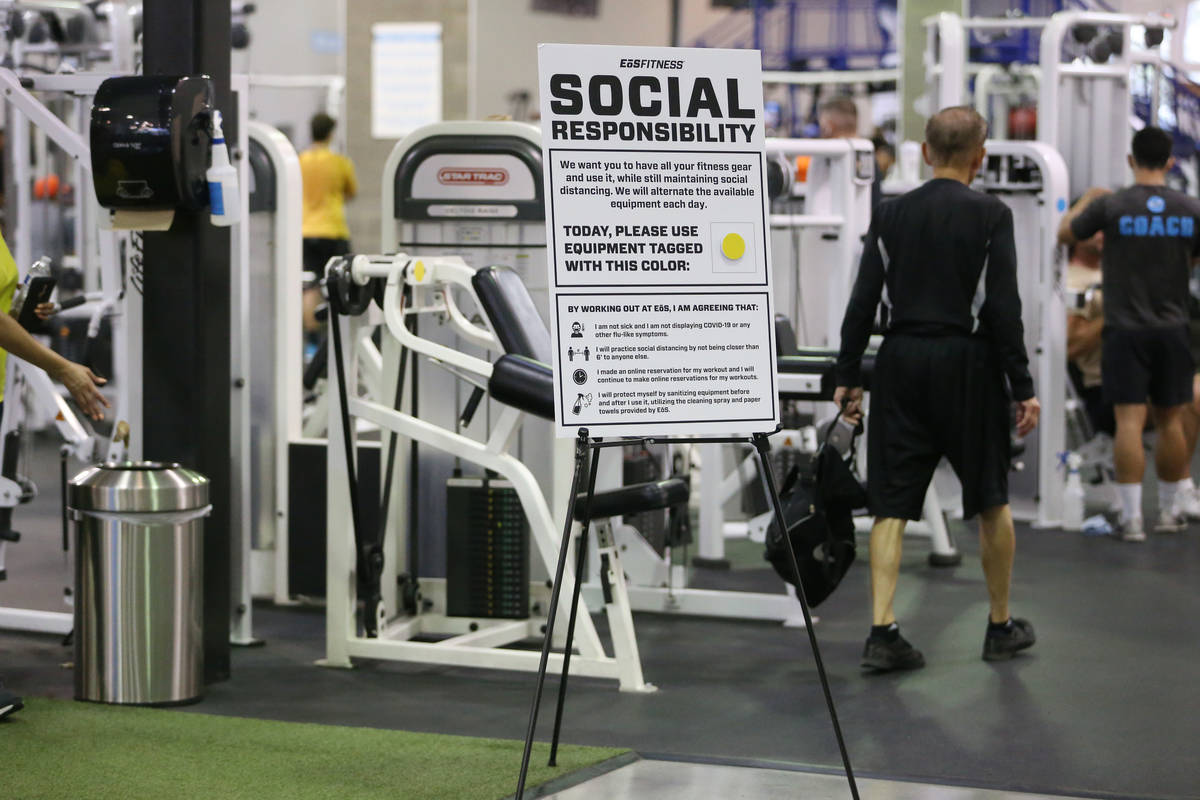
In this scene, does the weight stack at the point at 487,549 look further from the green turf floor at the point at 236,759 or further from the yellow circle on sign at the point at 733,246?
the yellow circle on sign at the point at 733,246

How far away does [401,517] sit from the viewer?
5035 millimetres

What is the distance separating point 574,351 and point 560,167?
366mm

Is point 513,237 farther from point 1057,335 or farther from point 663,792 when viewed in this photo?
point 1057,335

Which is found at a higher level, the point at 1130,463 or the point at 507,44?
the point at 507,44

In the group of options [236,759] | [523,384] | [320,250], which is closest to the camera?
[236,759]

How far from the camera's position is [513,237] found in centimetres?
511

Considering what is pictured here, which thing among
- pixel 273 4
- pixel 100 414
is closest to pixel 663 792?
pixel 100 414

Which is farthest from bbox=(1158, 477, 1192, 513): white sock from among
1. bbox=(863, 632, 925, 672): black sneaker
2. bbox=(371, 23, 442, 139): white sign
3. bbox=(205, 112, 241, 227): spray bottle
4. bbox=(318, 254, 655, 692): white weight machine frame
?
bbox=(371, 23, 442, 139): white sign

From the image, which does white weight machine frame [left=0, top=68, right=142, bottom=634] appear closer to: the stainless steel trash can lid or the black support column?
the black support column

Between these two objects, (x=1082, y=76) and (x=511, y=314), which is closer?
(x=511, y=314)

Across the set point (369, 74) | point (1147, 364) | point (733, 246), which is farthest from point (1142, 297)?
point (369, 74)

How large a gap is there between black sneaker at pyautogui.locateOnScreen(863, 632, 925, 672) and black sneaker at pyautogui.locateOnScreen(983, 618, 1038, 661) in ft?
0.93

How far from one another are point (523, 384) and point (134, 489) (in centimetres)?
103

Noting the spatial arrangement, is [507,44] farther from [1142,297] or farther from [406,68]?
[1142,297]
